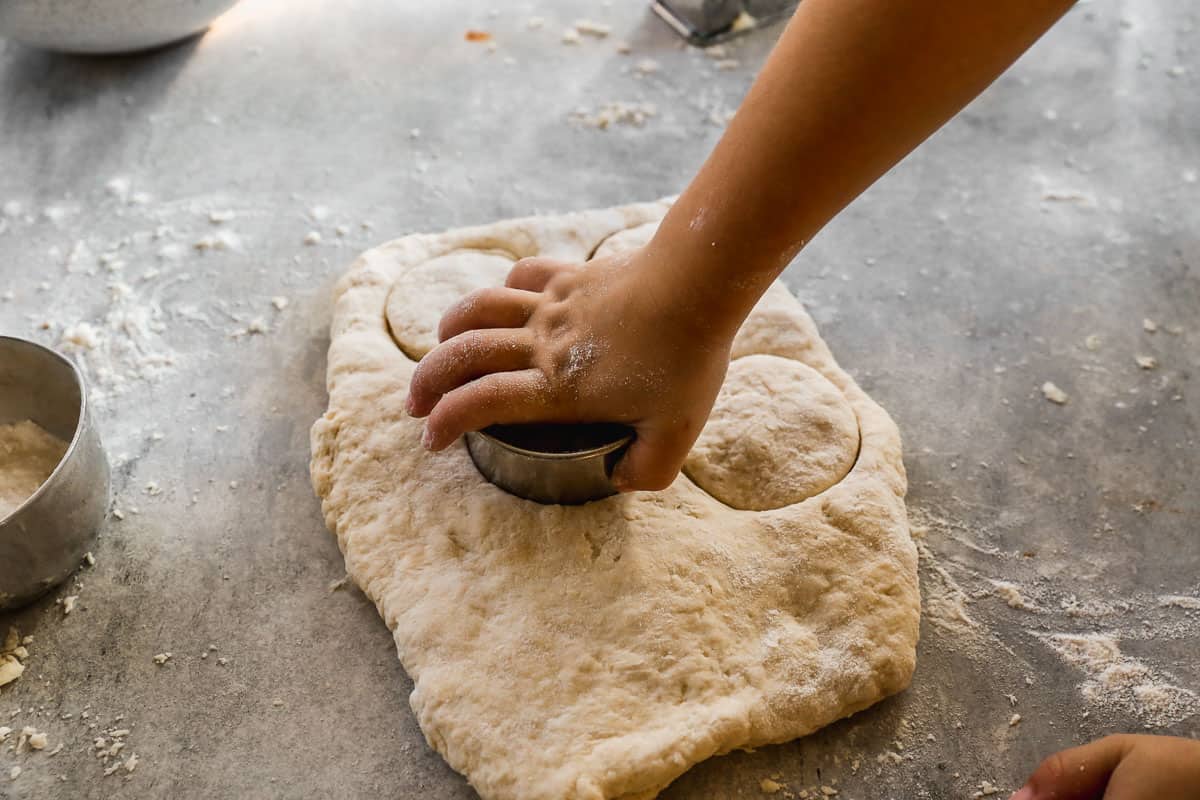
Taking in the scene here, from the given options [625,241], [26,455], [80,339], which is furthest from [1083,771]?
[80,339]

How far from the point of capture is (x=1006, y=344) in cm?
189

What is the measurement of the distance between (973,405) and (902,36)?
3.37 feet

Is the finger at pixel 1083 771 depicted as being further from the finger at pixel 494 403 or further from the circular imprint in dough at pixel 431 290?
the circular imprint in dough at pixel 431 290

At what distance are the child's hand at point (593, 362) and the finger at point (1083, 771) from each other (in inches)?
24.6

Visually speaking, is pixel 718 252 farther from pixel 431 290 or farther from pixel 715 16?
pixel 715 16

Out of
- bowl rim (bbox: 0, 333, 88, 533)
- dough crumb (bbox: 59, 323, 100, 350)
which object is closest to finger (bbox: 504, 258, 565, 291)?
bowl rim (bbox: 0, 333, 88, 533)

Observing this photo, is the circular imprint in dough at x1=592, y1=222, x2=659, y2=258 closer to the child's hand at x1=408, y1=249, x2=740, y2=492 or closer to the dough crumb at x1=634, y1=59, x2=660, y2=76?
the child's hand at x1=408, y1=249, x2=740, y2=492

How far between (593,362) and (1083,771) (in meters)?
0.82

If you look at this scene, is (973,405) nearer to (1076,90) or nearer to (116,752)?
(1076,90)

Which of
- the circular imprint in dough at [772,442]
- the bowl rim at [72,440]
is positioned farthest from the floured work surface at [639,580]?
the bowl rim at [72,440]

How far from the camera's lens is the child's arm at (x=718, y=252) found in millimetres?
942

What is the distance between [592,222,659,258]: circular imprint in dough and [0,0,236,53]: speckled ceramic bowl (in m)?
1.34

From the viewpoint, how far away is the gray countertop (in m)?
1.38

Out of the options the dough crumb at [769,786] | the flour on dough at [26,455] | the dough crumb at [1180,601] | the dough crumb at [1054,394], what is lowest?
the flour on dough at [26,455]
